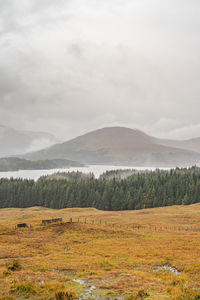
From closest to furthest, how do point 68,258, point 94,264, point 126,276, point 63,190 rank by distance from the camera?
1. point 126,276
2. point 94,264
3. point 68,258
4. point 63,190

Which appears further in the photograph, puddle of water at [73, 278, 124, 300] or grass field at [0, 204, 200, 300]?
grass field at [0, 204, 200, 300]

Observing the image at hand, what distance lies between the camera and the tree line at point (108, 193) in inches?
6107

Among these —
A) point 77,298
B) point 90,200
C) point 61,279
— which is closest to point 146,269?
point 61,279

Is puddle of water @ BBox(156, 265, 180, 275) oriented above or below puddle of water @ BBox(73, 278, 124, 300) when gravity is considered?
below

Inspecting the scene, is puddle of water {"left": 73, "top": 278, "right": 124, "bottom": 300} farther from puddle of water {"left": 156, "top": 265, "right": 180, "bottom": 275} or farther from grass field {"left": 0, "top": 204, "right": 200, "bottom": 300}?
puddle of water {"left": 156, "top": 265, "right": 180, "bottom": 275}

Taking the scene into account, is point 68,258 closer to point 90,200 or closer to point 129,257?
point 129,257

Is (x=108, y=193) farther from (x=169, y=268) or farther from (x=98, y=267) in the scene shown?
(x=98, y=267)

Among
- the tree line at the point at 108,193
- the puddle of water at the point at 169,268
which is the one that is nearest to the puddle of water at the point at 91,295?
the puddle of water at the point at 169,268

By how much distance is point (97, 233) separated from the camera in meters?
56.0

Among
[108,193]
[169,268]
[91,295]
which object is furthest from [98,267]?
[108,193]

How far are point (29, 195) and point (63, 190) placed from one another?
2632cm

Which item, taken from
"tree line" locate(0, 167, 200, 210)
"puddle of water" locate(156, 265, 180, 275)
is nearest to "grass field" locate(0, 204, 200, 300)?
"puddle of water" locate(156, 265, 180, 275)

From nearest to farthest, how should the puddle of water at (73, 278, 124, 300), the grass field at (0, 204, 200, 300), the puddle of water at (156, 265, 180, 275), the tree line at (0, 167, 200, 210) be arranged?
the puddle of water at (73, 278, 124, 300) < the grass field at (0, 204, 200, 300) < the puddle of water at (156, 265, 180, 275) < the tree line at (0, 167, 200, 210)

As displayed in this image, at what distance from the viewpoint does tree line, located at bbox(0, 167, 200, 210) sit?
15512cm
